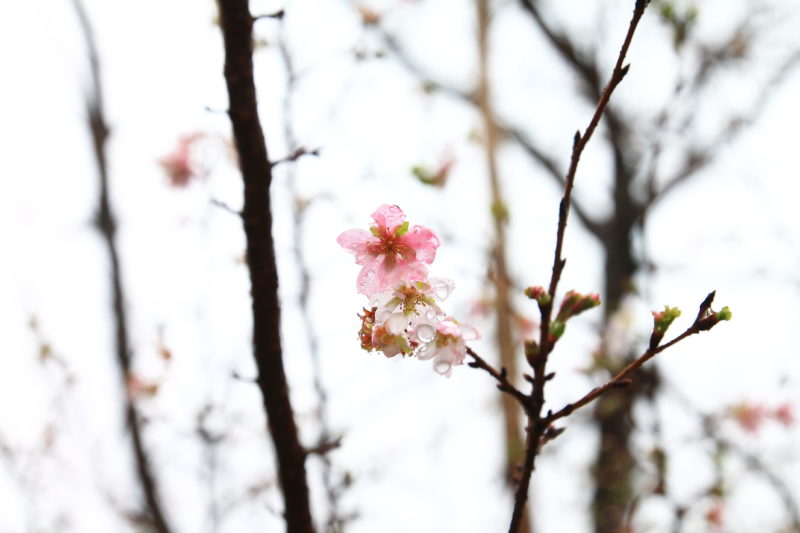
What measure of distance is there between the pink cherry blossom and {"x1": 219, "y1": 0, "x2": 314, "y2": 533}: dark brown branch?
159 mm

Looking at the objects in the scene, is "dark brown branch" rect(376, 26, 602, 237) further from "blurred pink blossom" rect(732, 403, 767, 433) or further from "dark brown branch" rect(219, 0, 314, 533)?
"dark brown branch" rect(219, 0, 314, 533)

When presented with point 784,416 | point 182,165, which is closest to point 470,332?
point 182,165

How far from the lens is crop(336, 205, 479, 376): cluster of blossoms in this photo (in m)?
0.95

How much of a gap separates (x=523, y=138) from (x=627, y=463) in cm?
327

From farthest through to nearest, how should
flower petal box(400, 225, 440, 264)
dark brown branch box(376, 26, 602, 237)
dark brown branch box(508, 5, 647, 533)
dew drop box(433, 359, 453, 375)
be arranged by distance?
1. dark brown branch box(376, 26, 602, 237)
2. flower petal box(400, 225, 440, 264)
3. dew drop box(433, 359, 453, 375)
4. dark brown branch box(508, 5, 647, 533)

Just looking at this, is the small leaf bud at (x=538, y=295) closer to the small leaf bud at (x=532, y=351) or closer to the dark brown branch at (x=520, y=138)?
the small leaf bud at (x=532, y=351)

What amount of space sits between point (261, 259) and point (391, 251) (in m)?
0.24

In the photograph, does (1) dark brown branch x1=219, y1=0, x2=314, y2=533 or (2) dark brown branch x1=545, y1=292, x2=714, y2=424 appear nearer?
(2) dark brown branch x1=545, y1=292, x2=714, y2=424

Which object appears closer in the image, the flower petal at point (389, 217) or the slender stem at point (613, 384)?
the slender stem at point (613, 384)

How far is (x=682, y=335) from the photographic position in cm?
88

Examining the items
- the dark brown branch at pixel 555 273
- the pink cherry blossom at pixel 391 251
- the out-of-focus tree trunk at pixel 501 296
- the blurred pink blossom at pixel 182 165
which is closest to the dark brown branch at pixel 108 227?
the blurred pink blossom at pixel 182 165

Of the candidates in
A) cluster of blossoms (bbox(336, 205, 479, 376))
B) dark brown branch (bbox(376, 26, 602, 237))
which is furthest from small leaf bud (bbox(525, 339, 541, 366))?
dark brown branch (bbox(376, 26, 602, 237))

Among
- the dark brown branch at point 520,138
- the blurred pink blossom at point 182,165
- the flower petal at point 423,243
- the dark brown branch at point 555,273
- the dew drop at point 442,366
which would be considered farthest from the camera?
the dark brown branch at point 520,138

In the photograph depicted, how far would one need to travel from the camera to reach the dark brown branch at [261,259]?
3.39ft
